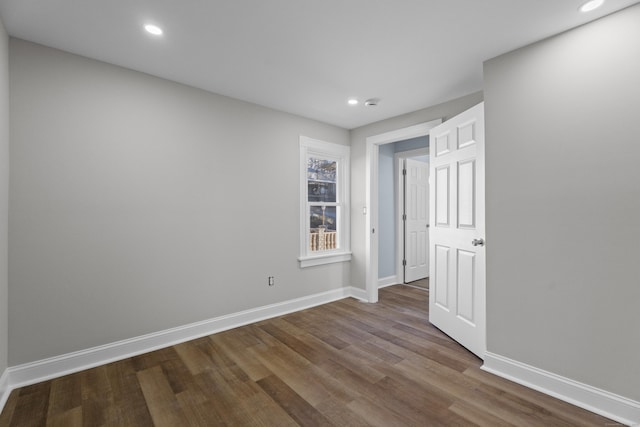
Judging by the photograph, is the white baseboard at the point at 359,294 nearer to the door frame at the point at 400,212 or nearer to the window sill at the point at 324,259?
the window sill at the point at 324,259

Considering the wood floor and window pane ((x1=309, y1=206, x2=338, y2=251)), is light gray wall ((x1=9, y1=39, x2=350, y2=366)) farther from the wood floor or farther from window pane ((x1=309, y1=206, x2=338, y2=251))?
window pane ((x1=309, y1=206, x2=338, y2=251))

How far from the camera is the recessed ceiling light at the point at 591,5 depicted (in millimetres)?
1697

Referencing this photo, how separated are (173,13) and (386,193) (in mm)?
3802

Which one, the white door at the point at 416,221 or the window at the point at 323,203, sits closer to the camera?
the window at the point at 323,203

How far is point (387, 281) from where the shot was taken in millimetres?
4930

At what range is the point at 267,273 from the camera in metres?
3.45

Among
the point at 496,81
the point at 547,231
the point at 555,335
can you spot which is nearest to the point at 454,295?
the point at 555,335

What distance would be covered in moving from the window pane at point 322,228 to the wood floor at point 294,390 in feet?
4.63

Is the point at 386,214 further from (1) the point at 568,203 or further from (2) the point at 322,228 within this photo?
(1) the point at 568,203

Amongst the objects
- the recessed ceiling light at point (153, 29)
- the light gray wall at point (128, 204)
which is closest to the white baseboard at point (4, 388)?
the light gray wall at point (128, 204)

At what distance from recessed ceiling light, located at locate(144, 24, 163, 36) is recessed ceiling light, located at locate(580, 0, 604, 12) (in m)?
2.68

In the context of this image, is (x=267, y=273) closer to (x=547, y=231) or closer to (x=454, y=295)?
(x=454, y=295)

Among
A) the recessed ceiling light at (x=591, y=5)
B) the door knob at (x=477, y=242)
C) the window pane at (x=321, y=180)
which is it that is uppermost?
the recessed ceiling light at (x=591, y=5)

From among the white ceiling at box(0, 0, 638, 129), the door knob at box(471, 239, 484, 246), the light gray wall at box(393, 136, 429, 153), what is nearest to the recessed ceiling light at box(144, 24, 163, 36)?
the white ceiling at box(0, 0, 638, 129)
